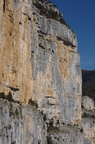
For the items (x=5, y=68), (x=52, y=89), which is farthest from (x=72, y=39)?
(x=5, y=68)

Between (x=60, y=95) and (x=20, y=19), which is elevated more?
(x=20, y=19)

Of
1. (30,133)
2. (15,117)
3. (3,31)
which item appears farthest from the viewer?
Result: (30,133)

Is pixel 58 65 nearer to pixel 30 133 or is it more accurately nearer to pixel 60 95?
pixel 60 95

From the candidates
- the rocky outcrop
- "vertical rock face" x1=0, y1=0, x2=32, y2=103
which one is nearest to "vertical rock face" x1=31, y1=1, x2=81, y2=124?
"vertical rock face" x1=0, y1=0, x2=32, y2=103

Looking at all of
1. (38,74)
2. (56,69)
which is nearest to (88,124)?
(56,69)

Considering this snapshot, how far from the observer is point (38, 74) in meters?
54.7

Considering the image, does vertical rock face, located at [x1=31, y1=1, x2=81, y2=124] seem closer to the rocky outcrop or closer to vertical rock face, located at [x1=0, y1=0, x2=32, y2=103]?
vertical rock face, located at [x1=0, y1=0, x2=32, y2=103]

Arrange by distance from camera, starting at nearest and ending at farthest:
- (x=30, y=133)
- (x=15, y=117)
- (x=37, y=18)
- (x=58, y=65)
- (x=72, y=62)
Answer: (x=15, y=117), (x=30, y=133), (x=37, y=18), (x=58, y=65), (x=72, y=62)

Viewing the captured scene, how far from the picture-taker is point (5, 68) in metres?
34.7

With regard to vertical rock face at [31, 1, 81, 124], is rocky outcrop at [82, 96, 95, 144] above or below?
below

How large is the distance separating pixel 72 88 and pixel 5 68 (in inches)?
1398

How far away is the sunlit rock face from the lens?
3478cm

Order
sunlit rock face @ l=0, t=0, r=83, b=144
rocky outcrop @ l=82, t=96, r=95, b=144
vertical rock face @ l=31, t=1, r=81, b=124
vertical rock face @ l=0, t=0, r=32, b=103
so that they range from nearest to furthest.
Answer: vertical rock face @ l=0, t=0, r=32, b=103
sunlit rock face @ l=0, t=0, r=83, b=144
vertical rock face @ l=31, t=1, r=81, b=124
rocky outcrop @ l=82, t=96, r=95, b=144

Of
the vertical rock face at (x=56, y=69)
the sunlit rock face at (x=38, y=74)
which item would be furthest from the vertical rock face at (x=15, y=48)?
the vertical rock face at (x=56, y=69)
